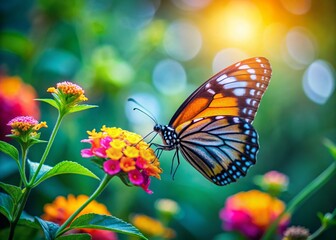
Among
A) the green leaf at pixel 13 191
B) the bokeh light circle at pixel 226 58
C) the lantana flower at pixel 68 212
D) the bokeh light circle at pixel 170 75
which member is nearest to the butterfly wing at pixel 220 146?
the lantana flower at pixel 68 212

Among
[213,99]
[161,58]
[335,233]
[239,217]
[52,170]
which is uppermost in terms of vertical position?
[161,58]

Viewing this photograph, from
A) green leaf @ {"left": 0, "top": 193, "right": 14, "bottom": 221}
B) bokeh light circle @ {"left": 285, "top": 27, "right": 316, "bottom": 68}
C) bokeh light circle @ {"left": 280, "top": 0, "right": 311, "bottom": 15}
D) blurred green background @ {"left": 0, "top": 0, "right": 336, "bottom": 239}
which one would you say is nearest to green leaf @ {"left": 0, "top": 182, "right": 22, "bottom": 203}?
green leaf @ {"left": 0, "top": 193, "right": 14, "bottom": 221}

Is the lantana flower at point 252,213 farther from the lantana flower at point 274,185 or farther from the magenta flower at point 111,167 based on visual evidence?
the magenta flower at point 111,167

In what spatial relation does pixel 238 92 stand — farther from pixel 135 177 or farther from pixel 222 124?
pixel 135 177

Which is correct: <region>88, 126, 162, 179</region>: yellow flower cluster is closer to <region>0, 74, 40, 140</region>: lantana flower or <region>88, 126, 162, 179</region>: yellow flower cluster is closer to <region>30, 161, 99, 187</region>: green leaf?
<region>30, 161, 99, 187</region>: green leaf

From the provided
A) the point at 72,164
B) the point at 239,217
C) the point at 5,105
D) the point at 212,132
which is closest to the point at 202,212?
the point at 239,217

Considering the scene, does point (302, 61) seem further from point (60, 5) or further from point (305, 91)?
point (60, 5)

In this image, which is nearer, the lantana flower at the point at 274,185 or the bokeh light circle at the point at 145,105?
the lantana flower at the point at 274,185
